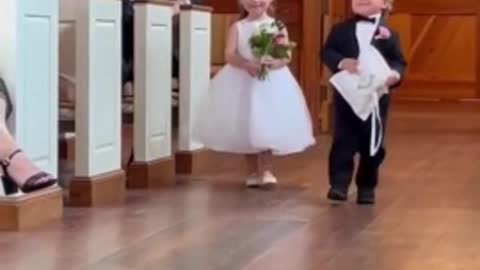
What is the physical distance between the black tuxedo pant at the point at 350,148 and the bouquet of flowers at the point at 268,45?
24.3 inches

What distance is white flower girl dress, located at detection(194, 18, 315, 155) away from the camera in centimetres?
660

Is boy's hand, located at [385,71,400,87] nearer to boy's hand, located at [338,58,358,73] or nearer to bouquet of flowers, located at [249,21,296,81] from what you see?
boy's hand, located at [338,58,358,73]

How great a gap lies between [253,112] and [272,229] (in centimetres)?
152

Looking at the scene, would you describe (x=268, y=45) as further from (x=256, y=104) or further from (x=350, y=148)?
(x=350, y=148)

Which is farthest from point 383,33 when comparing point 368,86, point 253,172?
point 253,172

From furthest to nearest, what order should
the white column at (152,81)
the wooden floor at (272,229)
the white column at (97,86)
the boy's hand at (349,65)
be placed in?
1. the white column at (152,81)
2. the boy's hand at (349,65)
3. the white column at (97,86)
4. the wooden floor at (272,229)

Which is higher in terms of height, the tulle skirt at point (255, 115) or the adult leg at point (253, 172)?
the tulle skirt at point (255, 115)

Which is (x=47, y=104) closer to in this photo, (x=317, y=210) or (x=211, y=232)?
(x=211, y=232)

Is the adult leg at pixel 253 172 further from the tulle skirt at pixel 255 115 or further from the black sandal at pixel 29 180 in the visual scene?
the black sandal at pixel 29 180

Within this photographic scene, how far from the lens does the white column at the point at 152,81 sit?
262 inches

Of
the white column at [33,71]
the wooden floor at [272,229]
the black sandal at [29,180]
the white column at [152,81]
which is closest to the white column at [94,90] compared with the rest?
the wooden floor at [272,229]

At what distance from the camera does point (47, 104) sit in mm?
5406

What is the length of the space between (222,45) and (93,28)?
504 cm

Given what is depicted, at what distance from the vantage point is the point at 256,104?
6613 millimetres
